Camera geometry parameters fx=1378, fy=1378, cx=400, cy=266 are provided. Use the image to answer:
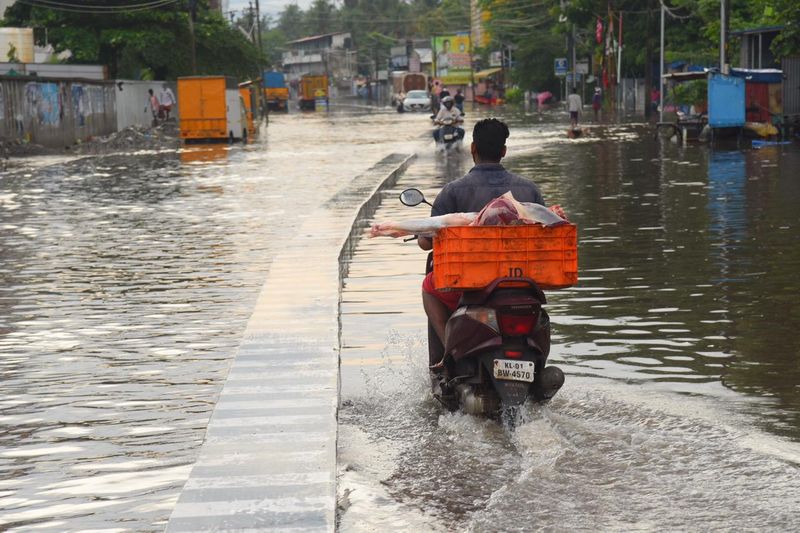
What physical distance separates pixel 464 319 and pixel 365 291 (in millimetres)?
4965

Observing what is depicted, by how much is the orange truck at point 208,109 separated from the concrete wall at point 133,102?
745 centimetres

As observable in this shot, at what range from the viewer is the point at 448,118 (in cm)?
3228

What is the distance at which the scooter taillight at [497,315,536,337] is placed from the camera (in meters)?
6.34

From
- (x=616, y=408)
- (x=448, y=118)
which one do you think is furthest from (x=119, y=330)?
(x=448, y=118)

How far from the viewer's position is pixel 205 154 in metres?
37.6

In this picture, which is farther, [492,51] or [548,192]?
[492,51]

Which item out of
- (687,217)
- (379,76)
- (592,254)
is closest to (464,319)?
(592,254)

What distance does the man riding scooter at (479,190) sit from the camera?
7.05 meters

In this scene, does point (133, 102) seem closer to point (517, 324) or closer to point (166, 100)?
point (166, 100)

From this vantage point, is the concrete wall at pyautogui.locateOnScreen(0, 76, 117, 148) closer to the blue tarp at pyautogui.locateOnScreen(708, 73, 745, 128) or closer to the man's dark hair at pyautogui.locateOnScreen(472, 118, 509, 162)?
the blue tarp at pyautogui.locateOnScreen(708, 73, 745, 128)

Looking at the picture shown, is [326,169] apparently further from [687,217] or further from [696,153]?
[687,217]

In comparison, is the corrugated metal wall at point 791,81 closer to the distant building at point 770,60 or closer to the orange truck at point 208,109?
the distant building at point 770,60

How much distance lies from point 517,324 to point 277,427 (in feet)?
3.92

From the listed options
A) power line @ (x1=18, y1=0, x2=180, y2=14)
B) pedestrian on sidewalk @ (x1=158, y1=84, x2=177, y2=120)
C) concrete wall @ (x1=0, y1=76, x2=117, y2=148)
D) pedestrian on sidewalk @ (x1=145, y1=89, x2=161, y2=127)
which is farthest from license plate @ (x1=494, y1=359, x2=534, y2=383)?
power line @ (x1=18, y1=0, x2=180, y2=14)
